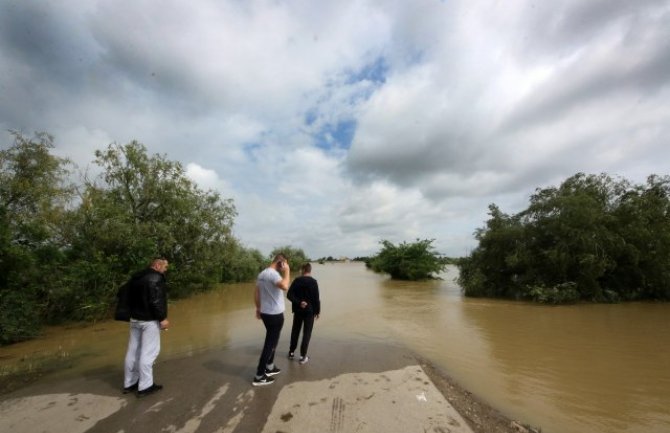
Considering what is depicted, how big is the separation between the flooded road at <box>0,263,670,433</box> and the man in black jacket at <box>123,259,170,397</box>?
1947 millimetres

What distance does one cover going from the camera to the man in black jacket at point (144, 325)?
14.9ft

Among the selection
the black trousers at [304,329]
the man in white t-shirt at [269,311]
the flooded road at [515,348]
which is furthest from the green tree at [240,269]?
the man in white t-shirt at [269,311]

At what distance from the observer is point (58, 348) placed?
7.96m

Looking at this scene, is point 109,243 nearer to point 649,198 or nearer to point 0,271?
point 0,271

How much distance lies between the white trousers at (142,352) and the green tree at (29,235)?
22.5ft

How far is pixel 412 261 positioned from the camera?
33906 millimetres

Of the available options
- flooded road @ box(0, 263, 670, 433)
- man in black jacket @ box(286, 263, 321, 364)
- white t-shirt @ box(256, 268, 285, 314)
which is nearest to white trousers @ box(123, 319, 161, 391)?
white t-shirt @ box(256, 268, 285, 314)

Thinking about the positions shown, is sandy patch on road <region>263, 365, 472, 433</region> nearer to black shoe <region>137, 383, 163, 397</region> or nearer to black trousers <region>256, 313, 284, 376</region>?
black trousers <region>256, 313, 284, 376</region>

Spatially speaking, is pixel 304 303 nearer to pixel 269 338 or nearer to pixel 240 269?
pixel 269 338

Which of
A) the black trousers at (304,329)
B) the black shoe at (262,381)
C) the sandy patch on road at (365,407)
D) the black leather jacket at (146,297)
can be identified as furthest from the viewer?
the black trousers at (304,329)

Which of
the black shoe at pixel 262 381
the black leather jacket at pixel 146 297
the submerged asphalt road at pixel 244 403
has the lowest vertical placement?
the submerged asphalt road at pixel 244 403

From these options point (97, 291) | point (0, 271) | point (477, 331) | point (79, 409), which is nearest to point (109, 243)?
point (97, 291)

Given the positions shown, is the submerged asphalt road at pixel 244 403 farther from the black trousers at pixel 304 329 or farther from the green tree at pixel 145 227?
the green tree at pixel 145 227

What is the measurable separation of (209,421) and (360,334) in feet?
18.6
